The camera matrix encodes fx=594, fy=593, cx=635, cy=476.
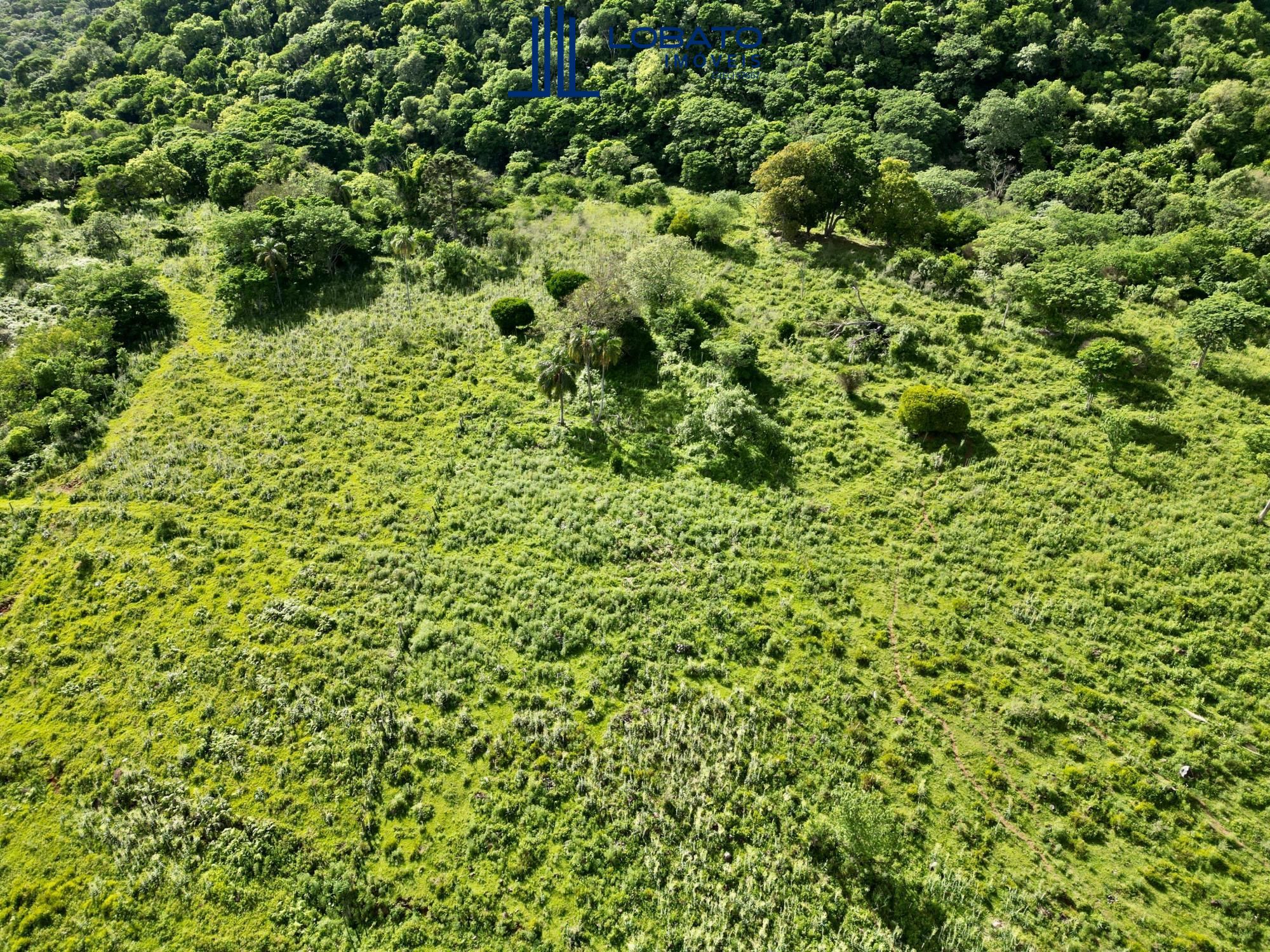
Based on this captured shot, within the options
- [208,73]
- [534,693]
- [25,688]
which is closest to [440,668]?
[534,693]

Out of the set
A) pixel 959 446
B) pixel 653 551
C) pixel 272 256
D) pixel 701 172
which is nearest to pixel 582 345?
pixel 653 551

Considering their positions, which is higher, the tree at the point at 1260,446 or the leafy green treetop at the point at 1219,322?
the leafy green treetop at the point at 1219,322

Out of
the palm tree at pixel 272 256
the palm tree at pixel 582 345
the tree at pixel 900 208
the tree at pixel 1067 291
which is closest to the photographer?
the palm tree at pixel 582 345

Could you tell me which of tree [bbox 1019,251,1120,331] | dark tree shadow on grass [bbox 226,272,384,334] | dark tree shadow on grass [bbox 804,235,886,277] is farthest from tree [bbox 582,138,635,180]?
tree [bbox 1019,251,1120,331]

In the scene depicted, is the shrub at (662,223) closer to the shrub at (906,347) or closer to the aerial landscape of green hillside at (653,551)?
the aerial landscape of green hillside at (653,551)

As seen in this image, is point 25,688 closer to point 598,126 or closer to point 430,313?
point 430,313

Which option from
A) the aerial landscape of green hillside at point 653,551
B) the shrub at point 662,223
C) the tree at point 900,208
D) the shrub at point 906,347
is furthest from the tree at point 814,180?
the shrub at point 906,347

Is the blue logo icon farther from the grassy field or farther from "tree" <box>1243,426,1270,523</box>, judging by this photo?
"tree" <box>1243,426,1270,523</box>

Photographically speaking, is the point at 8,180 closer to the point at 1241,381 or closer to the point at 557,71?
the point at 557,71
